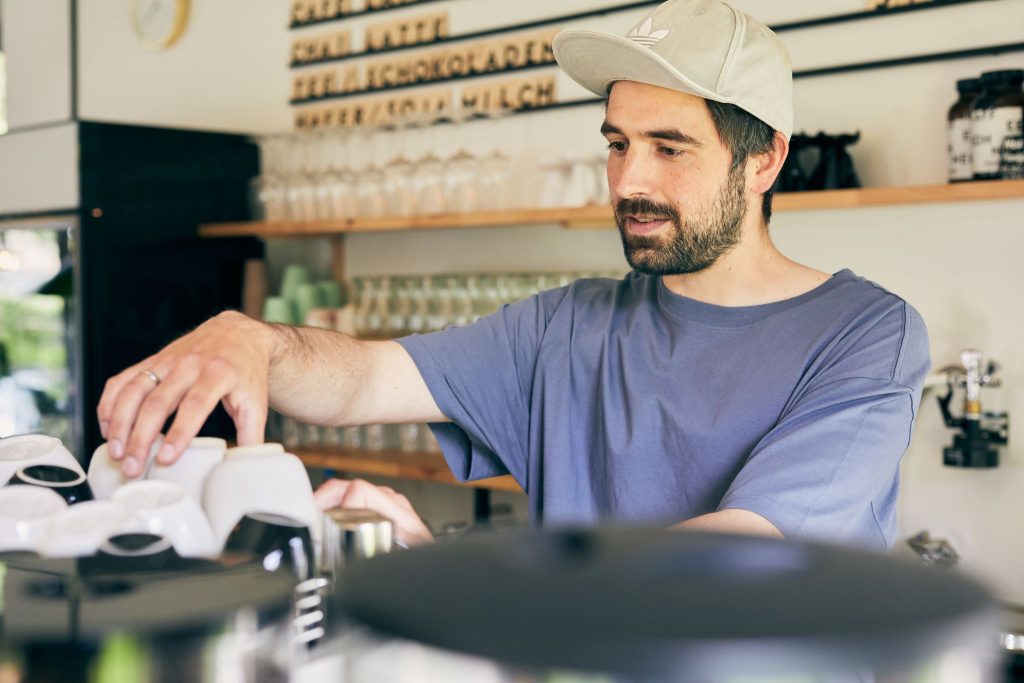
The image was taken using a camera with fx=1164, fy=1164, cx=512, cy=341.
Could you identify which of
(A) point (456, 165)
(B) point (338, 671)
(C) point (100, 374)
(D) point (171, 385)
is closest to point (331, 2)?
(A) point (456, 165)

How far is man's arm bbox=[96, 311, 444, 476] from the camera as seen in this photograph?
108cm

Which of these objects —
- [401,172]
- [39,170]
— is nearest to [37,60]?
[39,170]

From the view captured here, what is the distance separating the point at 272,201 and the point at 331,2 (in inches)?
30.3

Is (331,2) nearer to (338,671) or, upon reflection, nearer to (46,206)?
(46,206)

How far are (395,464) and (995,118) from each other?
184 cm

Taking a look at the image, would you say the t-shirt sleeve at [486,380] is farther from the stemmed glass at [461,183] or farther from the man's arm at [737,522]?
the stemmed glass at [461,183]

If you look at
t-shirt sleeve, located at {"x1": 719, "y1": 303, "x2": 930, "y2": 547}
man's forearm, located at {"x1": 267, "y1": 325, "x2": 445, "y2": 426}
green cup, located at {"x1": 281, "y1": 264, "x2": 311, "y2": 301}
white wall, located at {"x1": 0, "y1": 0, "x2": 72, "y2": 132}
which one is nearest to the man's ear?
t-shirt sleeve, located at {"x1": 719, "y1": 303, "x2": 930, "y2": 547}

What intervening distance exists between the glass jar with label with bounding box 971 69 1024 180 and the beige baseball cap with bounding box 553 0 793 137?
88 centimetres

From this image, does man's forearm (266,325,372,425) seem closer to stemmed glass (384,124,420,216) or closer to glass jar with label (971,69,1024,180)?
glass jar with label (971,69,1024,180)

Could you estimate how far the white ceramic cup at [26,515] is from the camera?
86cm

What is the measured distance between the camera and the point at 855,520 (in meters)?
1.41

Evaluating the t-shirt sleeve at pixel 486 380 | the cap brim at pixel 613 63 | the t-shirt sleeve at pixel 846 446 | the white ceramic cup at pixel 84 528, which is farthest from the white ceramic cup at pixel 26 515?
the cap brim at pixel 613 63

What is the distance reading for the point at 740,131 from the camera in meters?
1.81

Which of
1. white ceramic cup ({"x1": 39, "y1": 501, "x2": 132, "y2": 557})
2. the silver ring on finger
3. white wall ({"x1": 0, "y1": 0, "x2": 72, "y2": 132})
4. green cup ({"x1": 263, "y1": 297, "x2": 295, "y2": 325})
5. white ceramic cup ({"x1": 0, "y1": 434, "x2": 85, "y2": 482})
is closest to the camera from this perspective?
white ceramic cup ({"x1": 39, "y1": 501, "x2": 132, "y2": 557})
